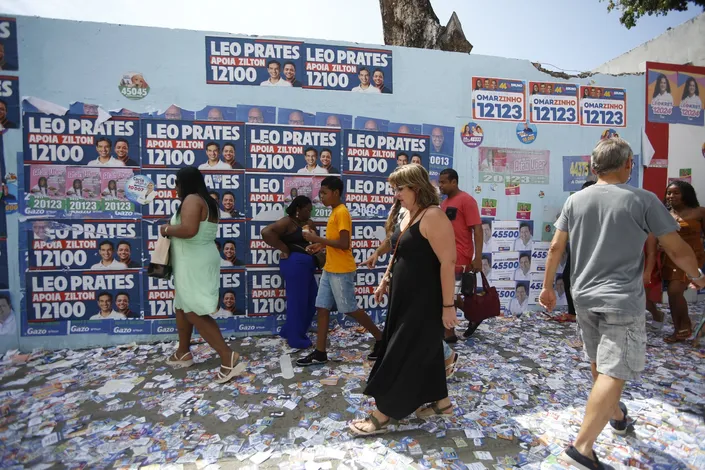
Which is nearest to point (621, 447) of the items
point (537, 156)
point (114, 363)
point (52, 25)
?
point (537, 156)

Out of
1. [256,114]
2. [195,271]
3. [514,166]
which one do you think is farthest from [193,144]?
[514,166]

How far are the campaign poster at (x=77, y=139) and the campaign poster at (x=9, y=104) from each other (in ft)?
0.33

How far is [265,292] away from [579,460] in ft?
11.2

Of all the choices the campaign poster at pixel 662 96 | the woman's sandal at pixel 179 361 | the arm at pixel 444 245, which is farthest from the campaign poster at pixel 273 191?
the campaign poster at pixel 662 96

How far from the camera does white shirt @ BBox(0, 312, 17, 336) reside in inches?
169

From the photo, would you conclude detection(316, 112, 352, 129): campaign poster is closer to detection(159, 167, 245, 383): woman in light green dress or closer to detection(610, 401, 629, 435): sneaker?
detection(159, 167, 245, 383): woman in light green dress

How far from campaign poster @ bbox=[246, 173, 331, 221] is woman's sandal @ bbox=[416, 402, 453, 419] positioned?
2.67 meters

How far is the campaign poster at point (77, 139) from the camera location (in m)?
4.27

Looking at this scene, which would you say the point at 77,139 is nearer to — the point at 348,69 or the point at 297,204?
the point at 297,204

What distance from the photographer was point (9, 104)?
4.23 m

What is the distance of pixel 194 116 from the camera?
15.0 feet

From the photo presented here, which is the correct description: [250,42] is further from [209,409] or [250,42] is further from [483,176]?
[209,409]

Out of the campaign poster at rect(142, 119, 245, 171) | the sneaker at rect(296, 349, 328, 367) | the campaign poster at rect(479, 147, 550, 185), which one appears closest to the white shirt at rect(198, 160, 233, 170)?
the campaign poster at rect(142, 119, 245, 171)

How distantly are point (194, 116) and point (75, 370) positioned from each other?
279cm
